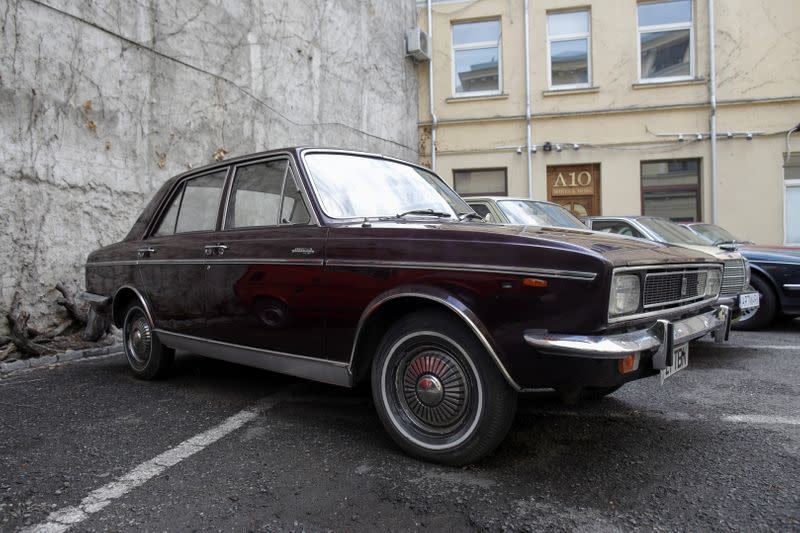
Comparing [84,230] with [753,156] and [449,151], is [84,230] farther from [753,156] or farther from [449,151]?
[753,156]

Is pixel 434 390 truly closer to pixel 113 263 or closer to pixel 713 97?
pixel 113 263

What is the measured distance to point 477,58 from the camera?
561 inches

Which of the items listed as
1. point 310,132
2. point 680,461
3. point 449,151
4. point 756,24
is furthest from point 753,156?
point 680,461

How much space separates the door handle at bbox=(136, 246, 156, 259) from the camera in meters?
4.32

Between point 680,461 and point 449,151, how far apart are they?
12056mm

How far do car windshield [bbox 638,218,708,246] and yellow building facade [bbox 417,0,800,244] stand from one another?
19.8 feet

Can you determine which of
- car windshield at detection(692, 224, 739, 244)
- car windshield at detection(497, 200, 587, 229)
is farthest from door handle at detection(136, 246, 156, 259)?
car windshield at detection(692, 224, 739, 244)

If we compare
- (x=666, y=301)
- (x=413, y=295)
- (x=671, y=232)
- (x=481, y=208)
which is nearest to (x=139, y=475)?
(x=413, y=295)

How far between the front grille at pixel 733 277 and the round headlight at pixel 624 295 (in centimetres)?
337

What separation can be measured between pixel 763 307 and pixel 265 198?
5955 mm

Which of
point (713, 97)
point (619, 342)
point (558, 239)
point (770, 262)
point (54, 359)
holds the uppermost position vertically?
point (713, 97)

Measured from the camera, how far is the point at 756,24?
1238cm

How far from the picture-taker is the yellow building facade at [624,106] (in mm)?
12422

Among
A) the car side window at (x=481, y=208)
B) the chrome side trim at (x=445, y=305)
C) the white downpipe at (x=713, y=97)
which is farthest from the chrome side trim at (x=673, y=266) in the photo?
the white downpipe at (x=713, y=97)
